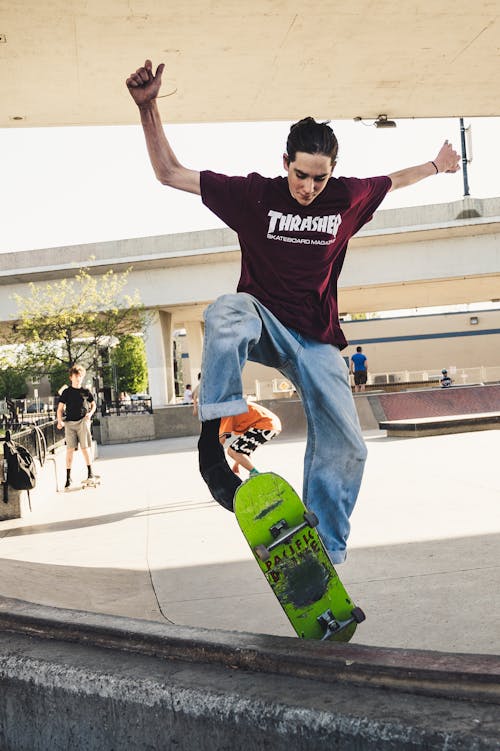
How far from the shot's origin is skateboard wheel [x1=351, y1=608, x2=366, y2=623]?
2.83 metres

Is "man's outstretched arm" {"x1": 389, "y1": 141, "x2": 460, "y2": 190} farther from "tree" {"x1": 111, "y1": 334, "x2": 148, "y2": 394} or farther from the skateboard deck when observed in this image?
"tree" {"x1": 111, "y1": 334, "x2": 148, "y2": 394}

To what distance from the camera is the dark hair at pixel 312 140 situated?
135 inches

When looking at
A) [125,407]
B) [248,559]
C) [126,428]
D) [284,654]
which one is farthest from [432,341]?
[284,654]

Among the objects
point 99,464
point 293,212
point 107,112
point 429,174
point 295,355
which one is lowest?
point 99,464

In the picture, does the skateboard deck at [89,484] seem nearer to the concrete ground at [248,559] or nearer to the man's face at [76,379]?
the concrete ground at [248,559]

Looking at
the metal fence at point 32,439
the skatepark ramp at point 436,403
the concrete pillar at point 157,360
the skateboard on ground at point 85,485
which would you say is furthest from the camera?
the concrete pillar at point 157,360

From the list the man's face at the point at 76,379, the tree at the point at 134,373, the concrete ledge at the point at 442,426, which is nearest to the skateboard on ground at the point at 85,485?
the man's face at the point at 76,379

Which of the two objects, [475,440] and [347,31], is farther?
[475,440]

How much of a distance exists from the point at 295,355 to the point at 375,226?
28.6m

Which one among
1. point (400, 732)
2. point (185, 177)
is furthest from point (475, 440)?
point (400, 732)

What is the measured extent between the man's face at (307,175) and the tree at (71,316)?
2743 cm

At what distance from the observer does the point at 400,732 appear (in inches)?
74.4

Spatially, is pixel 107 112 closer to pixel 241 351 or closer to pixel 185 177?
pixel 185 177

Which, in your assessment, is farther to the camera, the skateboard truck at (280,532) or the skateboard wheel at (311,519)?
the skateboard wheel at (311,519)
